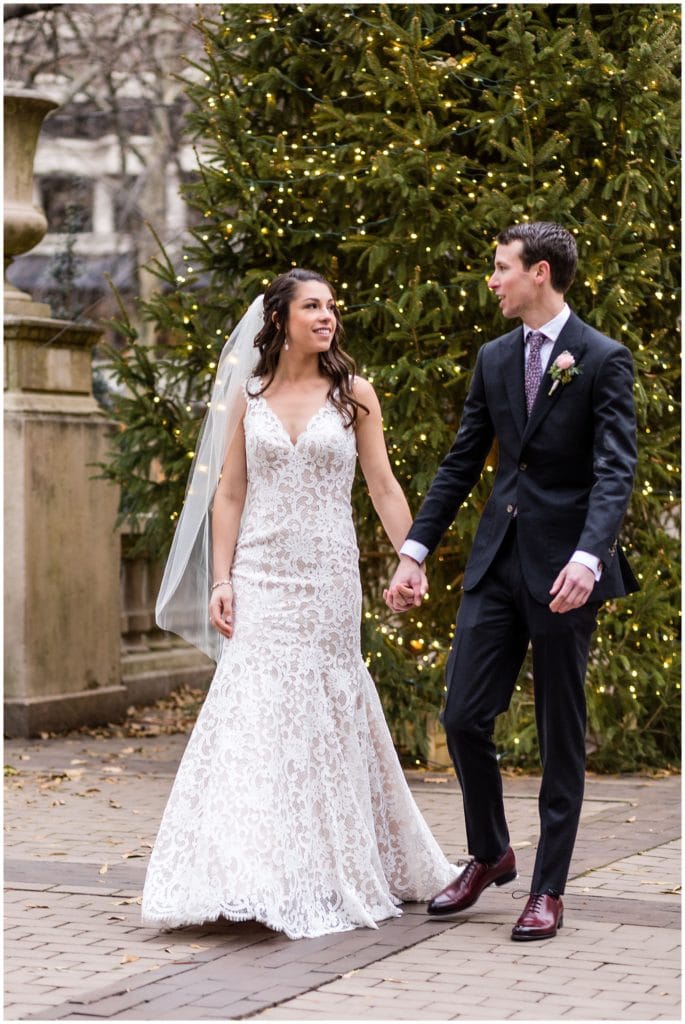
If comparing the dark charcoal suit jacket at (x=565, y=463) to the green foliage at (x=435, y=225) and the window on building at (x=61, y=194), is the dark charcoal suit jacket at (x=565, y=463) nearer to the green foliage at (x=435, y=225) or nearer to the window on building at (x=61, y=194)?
the green foliage at (x=435, y=225)

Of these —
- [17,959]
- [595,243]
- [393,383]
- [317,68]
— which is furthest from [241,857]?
[317,68]

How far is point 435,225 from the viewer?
9070 millimetres

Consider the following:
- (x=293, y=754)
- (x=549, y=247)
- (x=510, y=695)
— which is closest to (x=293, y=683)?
(x=293, y=754)

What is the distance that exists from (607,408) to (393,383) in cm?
368

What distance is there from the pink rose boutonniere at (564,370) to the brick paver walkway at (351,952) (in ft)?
5.99

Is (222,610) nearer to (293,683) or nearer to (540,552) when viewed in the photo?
(293,683)

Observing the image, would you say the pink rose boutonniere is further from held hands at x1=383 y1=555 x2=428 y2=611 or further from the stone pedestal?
the stone pedestal

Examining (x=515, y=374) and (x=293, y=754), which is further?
(x=293, y=754)

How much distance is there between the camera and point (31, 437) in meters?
11.3

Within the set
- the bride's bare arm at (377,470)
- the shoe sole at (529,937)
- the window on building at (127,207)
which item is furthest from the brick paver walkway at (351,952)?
the window on building at (127,207)

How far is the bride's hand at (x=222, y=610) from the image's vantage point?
6.09m

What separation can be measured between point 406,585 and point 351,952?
49.5 inches

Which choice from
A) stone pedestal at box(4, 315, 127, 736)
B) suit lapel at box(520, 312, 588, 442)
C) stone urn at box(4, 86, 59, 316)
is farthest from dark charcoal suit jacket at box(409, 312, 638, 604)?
stone urn at box(4, 86, 59, 316)

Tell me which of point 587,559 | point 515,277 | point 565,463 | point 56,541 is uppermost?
point 515,277
